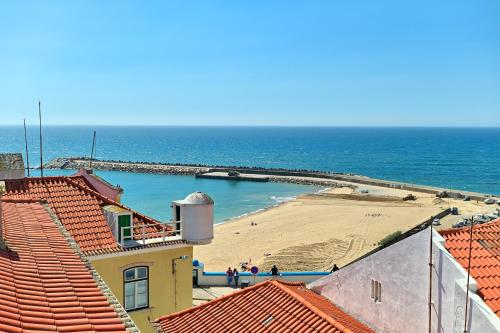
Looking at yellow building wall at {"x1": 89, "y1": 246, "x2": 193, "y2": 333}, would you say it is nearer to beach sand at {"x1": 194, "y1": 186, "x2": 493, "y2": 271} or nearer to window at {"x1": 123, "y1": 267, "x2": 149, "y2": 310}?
window at {"x1": 123, "y1": 267, "x2": 149, "y2": 310}

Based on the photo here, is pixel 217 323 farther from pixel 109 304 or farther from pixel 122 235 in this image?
Result: pixel 109 304

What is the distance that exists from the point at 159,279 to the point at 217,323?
3.01 m

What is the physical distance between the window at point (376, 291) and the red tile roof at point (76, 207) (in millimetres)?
6173

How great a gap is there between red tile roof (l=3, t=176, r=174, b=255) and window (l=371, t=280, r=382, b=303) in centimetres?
617

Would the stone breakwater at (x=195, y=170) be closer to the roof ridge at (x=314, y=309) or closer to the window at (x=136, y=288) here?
the window at (x=136, y=288)

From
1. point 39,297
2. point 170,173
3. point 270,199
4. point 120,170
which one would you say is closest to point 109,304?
point 39,297

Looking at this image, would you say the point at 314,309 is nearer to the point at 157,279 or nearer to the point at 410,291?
the point at 410,291

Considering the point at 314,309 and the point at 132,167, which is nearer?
the point at 314,309

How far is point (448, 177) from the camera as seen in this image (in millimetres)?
101938

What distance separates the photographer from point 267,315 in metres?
10.4

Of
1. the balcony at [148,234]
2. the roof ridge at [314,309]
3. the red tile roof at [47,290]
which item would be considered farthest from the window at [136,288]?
the red tile roof at [47,290]

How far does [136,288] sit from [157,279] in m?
0.58

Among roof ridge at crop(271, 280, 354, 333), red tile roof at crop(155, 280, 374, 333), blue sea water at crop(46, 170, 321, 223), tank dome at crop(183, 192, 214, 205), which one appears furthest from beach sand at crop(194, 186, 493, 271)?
roof ridge at crop(271, 280, 354, 333)

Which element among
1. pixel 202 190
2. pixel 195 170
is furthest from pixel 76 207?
pixel 195 170
